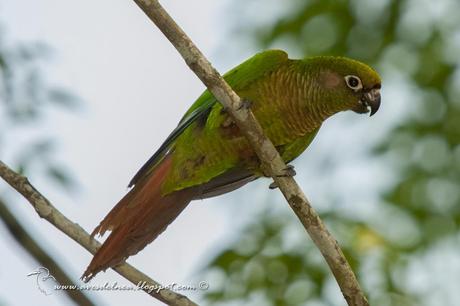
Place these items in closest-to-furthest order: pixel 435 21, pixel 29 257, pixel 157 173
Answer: pixel 29 257, pixel 157 173, pixel 435 21

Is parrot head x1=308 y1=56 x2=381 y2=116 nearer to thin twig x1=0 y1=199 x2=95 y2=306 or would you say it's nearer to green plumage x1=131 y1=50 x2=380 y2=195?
green plumage x1=131 y1=50 x2=380 y2=195

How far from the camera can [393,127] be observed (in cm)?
577

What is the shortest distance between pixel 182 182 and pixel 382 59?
6.12 ft

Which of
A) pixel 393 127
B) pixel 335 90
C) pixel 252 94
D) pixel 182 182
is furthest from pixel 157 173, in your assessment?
pixel 393 127

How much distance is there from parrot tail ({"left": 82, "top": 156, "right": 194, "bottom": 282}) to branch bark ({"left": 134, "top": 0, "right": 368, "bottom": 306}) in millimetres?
696

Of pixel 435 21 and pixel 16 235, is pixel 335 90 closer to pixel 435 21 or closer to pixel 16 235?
pixel 435 21

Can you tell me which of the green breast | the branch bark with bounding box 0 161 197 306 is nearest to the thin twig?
the branch bark with bounding box 0 161 197 306

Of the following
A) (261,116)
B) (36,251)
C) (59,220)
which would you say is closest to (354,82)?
(261,116)

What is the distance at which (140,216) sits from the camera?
14.6 ft

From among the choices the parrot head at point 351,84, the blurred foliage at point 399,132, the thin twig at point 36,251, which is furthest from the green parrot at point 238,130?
the thin twig at point 36,251

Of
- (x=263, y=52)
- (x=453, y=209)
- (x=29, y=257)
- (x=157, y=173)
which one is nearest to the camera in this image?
(x=29, y=257)

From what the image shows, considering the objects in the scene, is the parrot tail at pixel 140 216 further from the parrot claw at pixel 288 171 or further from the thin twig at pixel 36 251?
the thin twig at pixel 36 251

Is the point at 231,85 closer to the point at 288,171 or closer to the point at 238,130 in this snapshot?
the point at 238,130

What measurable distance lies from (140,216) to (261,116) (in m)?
0.82
